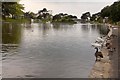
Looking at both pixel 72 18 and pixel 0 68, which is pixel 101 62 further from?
pixel 72 18

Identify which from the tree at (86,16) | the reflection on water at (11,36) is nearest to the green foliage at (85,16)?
the tree at (86,16)

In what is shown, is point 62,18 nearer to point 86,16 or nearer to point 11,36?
point 86,16

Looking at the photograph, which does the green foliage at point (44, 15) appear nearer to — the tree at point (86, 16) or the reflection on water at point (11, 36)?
the tree at point (86, 16)

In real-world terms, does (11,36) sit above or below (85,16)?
below

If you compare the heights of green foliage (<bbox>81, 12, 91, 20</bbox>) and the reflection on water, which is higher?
green foliage (<bbox>81, 12, 91, 20</bbox>)

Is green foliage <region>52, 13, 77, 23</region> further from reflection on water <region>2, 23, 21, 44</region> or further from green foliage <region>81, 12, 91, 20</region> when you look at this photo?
reflection on water <region>2, 23, 21, 44</region>

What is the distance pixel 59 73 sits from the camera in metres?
12.3

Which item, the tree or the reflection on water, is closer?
the reflection on water

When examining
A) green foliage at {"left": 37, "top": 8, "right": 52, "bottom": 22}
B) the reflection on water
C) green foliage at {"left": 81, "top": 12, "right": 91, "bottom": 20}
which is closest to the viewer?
the reflection on water

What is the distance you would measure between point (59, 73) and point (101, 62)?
11.9 ft

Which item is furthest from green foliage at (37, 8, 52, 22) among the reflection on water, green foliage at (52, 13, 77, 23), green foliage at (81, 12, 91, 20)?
the reflection on water

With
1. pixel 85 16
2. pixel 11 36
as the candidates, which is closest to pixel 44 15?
pixel 85 16

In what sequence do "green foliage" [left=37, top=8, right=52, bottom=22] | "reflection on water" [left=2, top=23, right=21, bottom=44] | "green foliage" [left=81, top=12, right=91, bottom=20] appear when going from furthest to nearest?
"green foliage" [left=81, top=12, right=91, bottom=20]
"green foliage" [left=37, top=8, right=52, bottom=22]
"reflection on water" [left=2, top=23, right=21, bottom=44]

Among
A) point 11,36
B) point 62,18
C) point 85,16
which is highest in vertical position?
point 85,16
